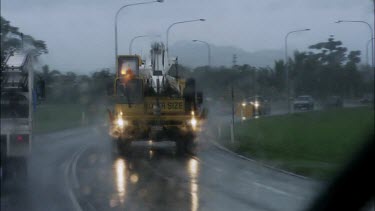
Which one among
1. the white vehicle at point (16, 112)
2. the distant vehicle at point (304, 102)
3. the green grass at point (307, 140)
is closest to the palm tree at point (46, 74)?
the white vehicle at point (16, 112)

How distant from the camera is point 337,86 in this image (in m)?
32.6

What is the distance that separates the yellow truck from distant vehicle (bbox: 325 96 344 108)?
12.8 m

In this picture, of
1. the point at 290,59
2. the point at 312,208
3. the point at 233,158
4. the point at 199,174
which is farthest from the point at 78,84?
the point at 312,208

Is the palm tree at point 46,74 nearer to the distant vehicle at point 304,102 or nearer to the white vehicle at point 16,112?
the white vehicle at point 16,112

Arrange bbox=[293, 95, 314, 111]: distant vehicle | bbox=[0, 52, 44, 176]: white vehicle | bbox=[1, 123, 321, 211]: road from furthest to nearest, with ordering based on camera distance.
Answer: bbox=[293, 95, 314, 111]: distant vehicle < bbox=[0, 52, 44, 176]: white vehicle < bbox=[1, 123, 321, 211]: road

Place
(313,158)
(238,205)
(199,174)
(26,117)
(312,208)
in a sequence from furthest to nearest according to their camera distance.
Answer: (313,158) → (199,174) → (26,117) → (238,205) → (312,208)

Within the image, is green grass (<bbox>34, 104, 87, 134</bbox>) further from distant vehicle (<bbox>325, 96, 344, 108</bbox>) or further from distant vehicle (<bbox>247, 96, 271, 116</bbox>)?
distant vehicle (<bbox>325, 96, 344, 108</bbox>)

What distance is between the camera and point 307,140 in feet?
87.2

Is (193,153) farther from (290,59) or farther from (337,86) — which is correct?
(290,59)

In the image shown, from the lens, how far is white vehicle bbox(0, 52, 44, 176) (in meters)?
13.8

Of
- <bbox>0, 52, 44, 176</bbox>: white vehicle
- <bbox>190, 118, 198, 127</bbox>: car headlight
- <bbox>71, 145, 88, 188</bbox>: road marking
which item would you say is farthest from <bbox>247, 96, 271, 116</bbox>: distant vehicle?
<bbox>0, 52, 44, 176</bbox>: white vehicle

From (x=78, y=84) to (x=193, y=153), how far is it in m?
20.6

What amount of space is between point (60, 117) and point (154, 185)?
32676 millimetres

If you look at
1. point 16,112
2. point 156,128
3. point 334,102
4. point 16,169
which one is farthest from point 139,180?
point 334,102
